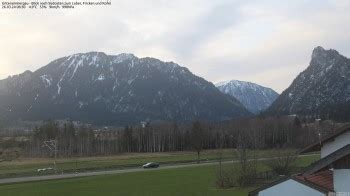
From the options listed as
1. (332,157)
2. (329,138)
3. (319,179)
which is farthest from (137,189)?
(332,157)

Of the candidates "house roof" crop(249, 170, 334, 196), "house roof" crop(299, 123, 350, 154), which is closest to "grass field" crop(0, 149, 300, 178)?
"house roof" crop(299, 123, 350, 154)

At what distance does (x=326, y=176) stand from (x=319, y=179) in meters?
0.37

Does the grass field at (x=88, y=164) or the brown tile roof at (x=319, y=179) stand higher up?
the brown tile roof at (x=319, y=179)

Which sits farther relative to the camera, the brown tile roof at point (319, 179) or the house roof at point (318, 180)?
the brown tile roof at point (319, 179)

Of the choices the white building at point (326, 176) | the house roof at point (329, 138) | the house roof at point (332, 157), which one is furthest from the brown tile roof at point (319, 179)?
the house roof at point (329, 138)

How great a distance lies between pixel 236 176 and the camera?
6397 centimetres

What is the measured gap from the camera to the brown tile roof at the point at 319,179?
23.0 metres

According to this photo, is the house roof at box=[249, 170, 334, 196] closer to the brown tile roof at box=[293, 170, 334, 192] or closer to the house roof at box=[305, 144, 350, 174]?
the brown tile roof at box=[293, 170, 334, 192]

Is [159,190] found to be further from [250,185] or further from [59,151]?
[59,151]

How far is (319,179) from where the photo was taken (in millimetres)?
23547

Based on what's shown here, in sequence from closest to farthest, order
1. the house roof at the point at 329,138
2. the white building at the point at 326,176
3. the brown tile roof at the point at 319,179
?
the white building at the point at 326,176 < the brown tile roof at the point at 319,179 < the house roof at the point at 329,138

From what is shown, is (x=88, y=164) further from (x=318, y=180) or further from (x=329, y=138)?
(x=318, y=180)

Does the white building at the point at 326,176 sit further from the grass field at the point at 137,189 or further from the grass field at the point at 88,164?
the grass field at the point at 88,164

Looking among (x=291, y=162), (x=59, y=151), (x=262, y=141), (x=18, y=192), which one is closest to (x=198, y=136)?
(x=262, y=141)
